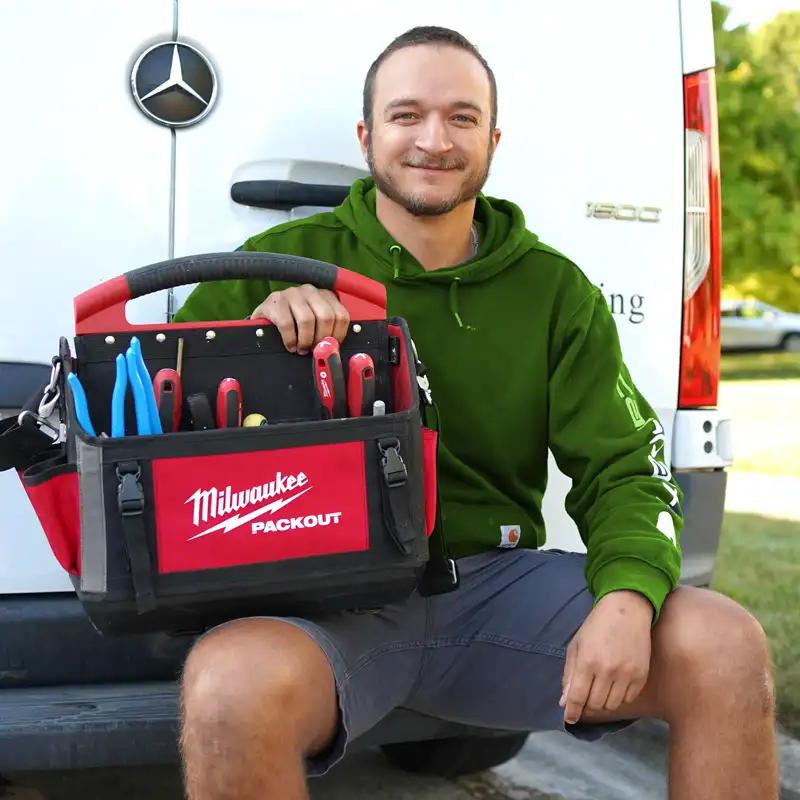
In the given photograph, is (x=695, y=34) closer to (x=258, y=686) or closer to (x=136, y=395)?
(x=136, y=395)

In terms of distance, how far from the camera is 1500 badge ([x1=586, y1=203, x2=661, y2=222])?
2518 millimetres

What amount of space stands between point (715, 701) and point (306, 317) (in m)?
0.84

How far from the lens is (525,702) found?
1965mm

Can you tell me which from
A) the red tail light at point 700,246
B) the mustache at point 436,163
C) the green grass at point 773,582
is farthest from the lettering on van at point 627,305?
the green grass at point 773,582

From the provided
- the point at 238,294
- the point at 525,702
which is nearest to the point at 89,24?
the point at 238,294

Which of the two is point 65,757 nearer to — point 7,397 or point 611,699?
point 7,397

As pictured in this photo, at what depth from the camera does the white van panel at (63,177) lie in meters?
2.09

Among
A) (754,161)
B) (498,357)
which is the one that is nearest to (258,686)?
(498,357)

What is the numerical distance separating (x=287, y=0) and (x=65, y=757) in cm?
144

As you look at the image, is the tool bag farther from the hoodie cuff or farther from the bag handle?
the hoodie cuff

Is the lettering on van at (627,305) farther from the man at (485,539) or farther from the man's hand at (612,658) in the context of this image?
the man's hand at (612,658)

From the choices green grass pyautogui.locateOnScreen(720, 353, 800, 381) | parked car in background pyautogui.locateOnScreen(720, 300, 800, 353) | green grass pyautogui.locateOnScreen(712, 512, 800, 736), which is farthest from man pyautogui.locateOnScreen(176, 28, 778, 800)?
parked car in background pyautogui.locateOnScreen(720, 300, 800, 353)

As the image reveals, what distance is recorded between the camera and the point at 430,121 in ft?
6.82

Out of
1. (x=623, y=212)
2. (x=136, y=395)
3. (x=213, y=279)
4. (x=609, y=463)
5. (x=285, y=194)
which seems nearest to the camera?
(x=136, y=395)
